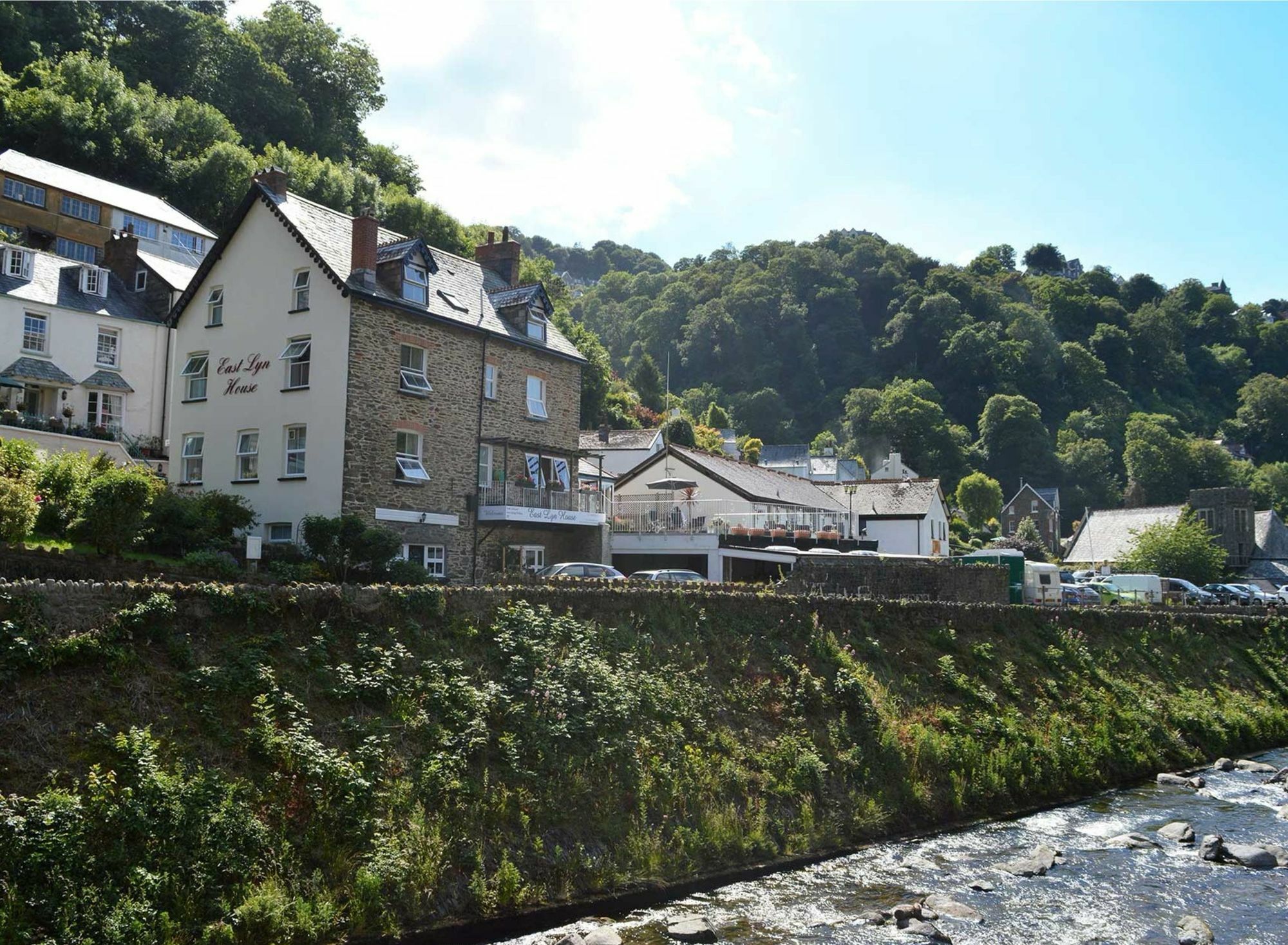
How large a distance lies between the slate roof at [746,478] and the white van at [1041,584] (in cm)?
1159

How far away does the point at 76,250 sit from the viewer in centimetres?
5919

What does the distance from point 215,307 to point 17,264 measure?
14.6 m

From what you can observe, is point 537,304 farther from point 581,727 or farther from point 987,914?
point 987,914

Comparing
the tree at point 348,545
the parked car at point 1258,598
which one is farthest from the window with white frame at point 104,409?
the parked car at point 1258,598

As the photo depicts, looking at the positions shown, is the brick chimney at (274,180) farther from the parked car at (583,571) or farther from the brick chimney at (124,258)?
the brick chimney at (124,258)

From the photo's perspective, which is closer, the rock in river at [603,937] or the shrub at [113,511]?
the rock in river at [603,937]

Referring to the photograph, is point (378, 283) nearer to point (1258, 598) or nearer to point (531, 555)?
point (531, 555)

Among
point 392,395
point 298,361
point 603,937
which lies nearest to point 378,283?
point 298,361

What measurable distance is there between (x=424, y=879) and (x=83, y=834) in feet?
13.5

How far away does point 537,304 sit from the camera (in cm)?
3966

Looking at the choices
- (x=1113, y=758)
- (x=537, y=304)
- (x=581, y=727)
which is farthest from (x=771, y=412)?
(x=581, y=727)

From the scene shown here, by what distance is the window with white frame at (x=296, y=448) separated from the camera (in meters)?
32.6

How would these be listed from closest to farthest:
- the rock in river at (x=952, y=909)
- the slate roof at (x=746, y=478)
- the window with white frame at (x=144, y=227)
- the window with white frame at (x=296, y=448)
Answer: the rock in river at (x=952, y=909) < the window with white frame at (x=296, y=448) < the slate roof at (x=746, y=478) < the window with white frame at (x=144, y=227)

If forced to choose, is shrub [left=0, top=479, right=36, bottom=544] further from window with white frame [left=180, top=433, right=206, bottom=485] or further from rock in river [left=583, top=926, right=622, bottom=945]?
rock in river [left=583, top=926, right=622, bottom=945]
